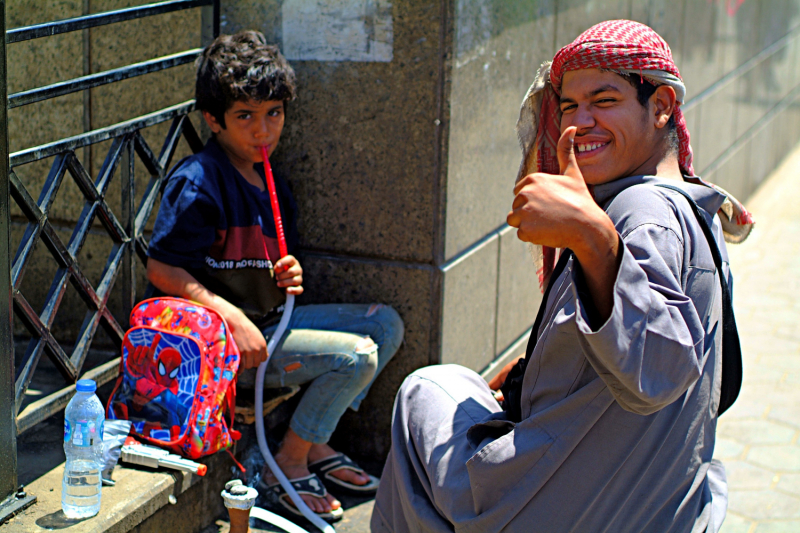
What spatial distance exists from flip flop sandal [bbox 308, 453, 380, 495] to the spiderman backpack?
0.67 metres

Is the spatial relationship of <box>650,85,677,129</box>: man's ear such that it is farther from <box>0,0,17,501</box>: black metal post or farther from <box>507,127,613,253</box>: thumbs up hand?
<box>0,0,17,501</box>: black metal post

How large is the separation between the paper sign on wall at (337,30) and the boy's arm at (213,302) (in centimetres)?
103

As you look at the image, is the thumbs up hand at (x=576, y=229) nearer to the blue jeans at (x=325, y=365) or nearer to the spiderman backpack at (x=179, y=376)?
the spiderman backpack at (x=179, y=376)

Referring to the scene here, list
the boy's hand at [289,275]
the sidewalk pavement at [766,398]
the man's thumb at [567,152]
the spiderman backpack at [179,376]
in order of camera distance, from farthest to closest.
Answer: the sidewalk pavement at [766,398] < the boy's hand at [289,275] < the spiderman backpack at [179,376] < the man's thumb at [567,152]

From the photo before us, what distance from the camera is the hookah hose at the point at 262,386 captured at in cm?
298

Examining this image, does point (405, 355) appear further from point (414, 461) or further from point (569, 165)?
point (569, 165)

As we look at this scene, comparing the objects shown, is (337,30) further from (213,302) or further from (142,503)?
(142,503)

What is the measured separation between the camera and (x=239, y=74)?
2.92 metres

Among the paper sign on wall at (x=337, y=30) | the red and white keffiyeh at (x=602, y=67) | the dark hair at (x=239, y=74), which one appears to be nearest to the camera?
the red and white keffiyeh at (x=602, y=67)

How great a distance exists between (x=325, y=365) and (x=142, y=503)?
808 millimetres

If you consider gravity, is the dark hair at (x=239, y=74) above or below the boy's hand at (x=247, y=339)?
above

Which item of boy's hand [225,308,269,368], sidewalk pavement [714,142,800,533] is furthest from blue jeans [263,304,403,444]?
sidewalk pavement [714,142,800,533]

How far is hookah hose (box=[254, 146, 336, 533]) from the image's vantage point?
117 inches

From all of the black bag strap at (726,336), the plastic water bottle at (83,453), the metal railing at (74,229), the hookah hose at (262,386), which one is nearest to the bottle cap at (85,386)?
the plastic water bottle at (83,453)
